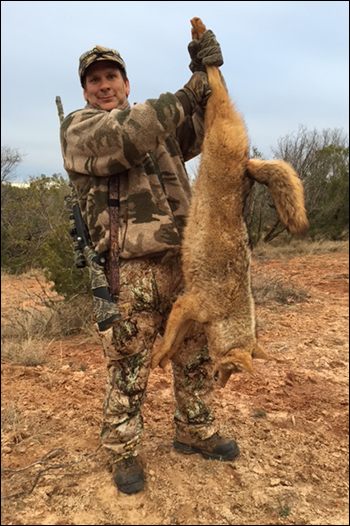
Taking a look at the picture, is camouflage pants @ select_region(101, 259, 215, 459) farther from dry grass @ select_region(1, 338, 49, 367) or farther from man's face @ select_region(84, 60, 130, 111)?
dry grass @ select_region(1, 338, 49, 367)

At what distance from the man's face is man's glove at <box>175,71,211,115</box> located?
51 cm

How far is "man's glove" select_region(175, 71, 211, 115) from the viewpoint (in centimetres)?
242

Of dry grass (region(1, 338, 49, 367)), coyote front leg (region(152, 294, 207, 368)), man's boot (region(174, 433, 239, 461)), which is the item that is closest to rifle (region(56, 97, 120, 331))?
coyote front leg (region(152, 294, 207, 368))

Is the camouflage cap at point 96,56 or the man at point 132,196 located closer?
the man at point 132,196

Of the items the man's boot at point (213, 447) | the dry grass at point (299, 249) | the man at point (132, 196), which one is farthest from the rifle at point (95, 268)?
the dry grass at point (299, 249)

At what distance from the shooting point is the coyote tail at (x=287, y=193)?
226cm

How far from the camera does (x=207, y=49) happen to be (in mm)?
2324

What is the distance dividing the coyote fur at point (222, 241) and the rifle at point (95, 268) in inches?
15.0

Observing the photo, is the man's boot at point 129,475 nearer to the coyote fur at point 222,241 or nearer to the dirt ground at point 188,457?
the dirt ground at point 188,457

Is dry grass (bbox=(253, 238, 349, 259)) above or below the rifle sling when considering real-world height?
below

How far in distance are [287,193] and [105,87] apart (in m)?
1.39

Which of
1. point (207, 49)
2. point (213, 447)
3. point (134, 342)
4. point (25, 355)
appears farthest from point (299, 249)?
point (207, 49)

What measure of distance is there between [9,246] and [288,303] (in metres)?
7.37

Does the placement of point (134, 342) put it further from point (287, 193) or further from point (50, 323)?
point (50, 323)
